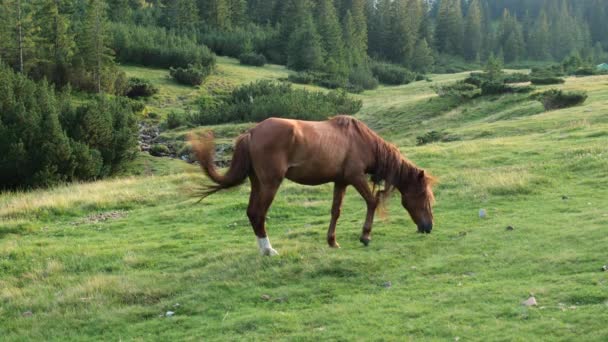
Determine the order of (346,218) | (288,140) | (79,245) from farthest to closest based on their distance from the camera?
1. (346,218)
2. (79,245)
3. (288,140)

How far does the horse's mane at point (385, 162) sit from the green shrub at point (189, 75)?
48.4 meters

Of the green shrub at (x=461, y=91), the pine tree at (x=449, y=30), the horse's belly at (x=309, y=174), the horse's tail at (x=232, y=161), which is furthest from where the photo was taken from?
the pine tree at (x=449, y=30)

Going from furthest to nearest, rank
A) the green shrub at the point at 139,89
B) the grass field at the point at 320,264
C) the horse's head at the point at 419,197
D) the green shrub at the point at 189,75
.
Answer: the green shrub at the point at 189,75 → the green shrub at the point at 139,89 → the horse's head at the point at 419,197 → the grass field at the point at 320,264

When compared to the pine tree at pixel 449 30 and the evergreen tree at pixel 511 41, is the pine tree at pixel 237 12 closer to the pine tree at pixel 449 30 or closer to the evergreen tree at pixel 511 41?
the pine tree at pixel 449 30

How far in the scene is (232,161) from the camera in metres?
9.20

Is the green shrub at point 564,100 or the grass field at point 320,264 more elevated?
the green shrub at point 564,100

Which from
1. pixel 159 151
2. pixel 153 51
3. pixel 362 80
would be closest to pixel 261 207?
pixel 159 151

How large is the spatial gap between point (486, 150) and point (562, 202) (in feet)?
21.5

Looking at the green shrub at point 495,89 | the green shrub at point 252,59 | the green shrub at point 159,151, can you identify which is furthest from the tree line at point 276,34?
the green shrub at point 495,89

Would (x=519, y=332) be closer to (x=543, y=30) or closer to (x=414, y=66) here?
(x=414, y=66)

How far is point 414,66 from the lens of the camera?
85.9 meters

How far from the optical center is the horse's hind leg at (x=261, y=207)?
8961 mm

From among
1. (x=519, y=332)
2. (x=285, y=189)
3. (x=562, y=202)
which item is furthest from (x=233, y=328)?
(x=285, y=189)

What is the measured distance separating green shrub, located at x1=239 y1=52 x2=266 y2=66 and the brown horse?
204 ft
